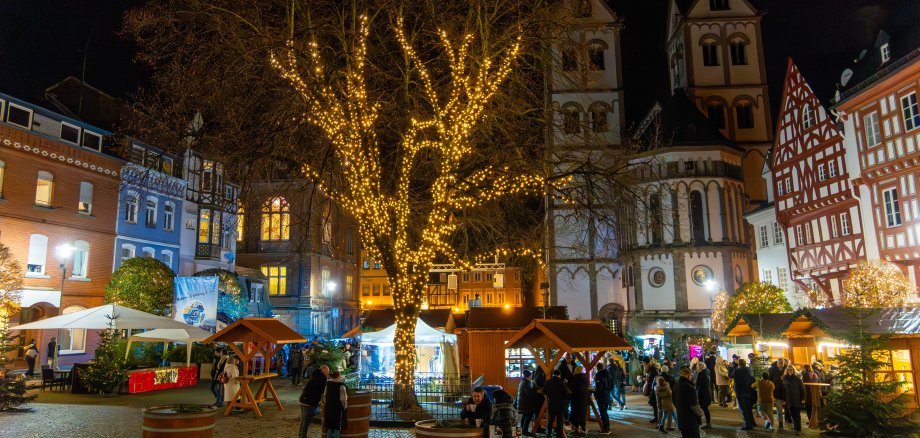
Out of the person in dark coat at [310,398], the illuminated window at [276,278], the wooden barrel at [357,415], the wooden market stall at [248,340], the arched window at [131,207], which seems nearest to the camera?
the wooden barrel at [357,415]

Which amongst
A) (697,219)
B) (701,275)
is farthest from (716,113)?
(701,275)

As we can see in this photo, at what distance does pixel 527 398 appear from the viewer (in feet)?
47.4

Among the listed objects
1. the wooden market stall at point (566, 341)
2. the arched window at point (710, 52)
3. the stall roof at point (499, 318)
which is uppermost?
the arched window at point (710, 52)

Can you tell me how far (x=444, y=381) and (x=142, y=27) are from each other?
12.4 meters

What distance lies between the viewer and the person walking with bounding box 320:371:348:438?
10969 millimetres

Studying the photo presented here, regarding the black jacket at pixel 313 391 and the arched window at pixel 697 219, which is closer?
the black jacket at pixel 313 391

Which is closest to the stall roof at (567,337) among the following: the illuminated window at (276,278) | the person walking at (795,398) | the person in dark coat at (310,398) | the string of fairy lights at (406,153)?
the string of fairy lights at (406,153)

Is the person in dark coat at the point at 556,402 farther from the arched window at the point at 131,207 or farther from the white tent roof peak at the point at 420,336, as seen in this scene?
the arched window at the point at 131,207

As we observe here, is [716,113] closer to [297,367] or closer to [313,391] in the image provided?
[297,367]

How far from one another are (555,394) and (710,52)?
43.8 meters

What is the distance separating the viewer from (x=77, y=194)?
3081 centimetres

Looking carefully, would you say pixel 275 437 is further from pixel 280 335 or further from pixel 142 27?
pixel 142 27

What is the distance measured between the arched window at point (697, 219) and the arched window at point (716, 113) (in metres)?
9.28

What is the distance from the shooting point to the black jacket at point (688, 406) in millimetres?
12906
